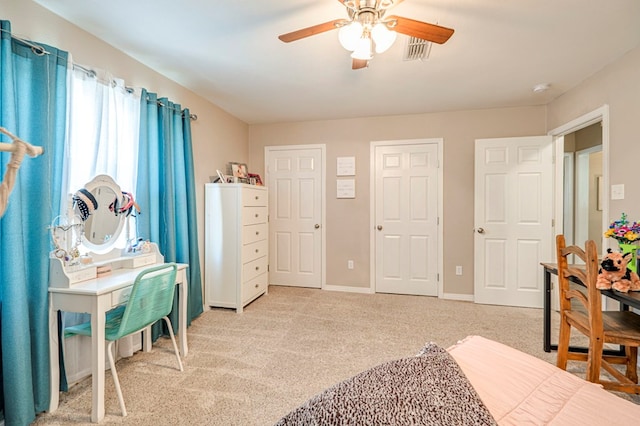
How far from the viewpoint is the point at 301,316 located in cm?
332

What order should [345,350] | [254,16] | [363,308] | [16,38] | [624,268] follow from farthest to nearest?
[363,308] → [345,350] → [254,16] → [624,268] → [16,38]

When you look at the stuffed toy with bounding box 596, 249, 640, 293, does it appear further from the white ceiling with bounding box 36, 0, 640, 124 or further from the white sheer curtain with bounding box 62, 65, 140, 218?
the white sheer curtain with bounding box 62, 65, 140, 218

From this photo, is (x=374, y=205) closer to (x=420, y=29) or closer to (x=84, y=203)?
(x=420, y=29)

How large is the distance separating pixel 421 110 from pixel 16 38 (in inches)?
143

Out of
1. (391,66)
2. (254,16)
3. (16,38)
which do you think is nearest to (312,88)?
(391,66)

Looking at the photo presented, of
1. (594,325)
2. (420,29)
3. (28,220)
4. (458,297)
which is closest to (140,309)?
(28,220)

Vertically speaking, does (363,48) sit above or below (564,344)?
above

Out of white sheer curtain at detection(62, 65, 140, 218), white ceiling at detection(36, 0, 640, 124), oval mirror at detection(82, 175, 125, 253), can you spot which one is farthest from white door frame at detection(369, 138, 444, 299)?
oval mirror at detection(82, 175, 125, 253)

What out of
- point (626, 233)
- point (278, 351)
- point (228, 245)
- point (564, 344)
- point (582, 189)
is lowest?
point (278, 351)

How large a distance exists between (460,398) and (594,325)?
60.7 inches

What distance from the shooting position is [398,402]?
2.49 ft

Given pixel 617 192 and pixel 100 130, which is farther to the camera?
pixel 617 192

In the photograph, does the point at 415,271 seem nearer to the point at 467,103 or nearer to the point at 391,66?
the point at 467,103

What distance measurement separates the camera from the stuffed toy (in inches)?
70.3
